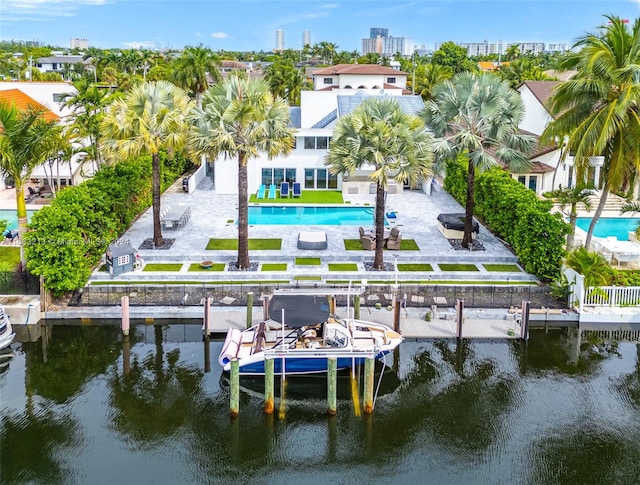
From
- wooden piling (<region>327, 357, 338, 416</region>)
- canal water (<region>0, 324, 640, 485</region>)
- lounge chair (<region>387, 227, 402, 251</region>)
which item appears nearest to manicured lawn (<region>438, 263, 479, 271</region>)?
lounge chair (<region>387, 227, 402, 251</region>)

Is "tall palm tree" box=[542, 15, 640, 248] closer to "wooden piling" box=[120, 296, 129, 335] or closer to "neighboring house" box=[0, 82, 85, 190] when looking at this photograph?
"wooden piling" box=[120, 296, 129, 335]

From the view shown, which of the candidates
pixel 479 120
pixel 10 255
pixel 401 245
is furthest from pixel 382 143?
pixel 10 255

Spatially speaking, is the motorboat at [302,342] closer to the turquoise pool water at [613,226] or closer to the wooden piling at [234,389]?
the wooden piling at [234,389]

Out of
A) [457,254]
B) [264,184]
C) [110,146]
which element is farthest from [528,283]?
[264,184]

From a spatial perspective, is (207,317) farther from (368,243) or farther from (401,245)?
(401,245)

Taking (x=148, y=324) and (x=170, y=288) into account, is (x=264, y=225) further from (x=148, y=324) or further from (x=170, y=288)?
(x=148, y=324)

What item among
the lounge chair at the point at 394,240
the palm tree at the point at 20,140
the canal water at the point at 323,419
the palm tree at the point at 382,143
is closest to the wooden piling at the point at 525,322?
the canal water at the point at 323,419
